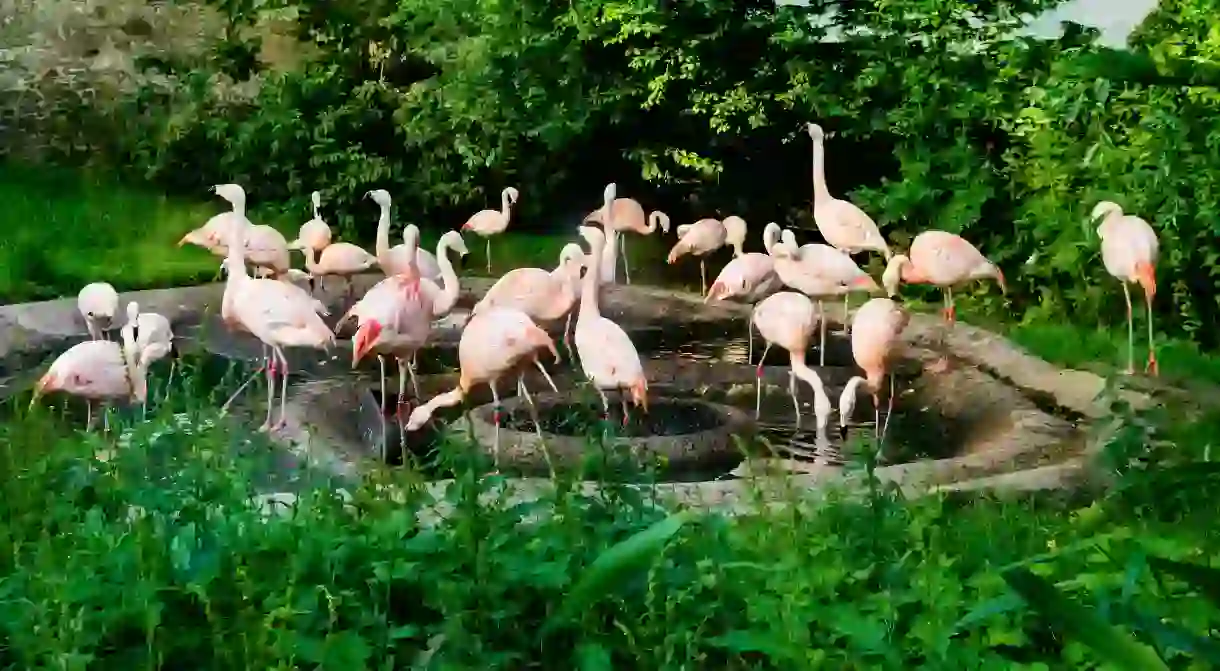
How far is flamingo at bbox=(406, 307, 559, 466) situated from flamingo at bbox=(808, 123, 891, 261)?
→ 1483mm

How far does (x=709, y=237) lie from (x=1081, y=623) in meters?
3.46

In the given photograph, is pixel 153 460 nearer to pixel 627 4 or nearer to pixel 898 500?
pixel 898 500

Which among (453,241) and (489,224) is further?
(489,224)

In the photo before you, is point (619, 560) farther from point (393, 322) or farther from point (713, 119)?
point (713, 119)

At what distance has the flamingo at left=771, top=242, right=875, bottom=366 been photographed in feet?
11.0

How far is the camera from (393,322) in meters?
2.72

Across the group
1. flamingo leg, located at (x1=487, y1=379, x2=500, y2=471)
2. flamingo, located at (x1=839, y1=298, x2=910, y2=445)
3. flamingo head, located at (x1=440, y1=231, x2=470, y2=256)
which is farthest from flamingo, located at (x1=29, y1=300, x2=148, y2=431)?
flamingo, located at (x1=839, y1=298, x2=910, y2=445)

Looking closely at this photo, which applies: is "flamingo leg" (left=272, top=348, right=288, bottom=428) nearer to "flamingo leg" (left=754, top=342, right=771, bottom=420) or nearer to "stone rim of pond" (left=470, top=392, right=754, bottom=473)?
"stone rim of pond" (left=470, top=392, right=754, bottom=473)

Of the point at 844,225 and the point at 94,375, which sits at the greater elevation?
the point at 844,225

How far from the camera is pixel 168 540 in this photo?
4.67 feet

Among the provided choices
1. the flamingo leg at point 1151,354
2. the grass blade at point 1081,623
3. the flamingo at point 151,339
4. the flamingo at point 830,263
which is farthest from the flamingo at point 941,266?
the grass blade at point 1081,623

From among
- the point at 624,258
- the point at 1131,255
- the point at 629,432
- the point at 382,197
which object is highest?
the point at 382,197

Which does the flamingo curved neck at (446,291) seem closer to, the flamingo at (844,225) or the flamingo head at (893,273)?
the flamingo head at (893,273)

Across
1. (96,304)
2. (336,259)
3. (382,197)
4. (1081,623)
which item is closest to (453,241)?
(382,197)
